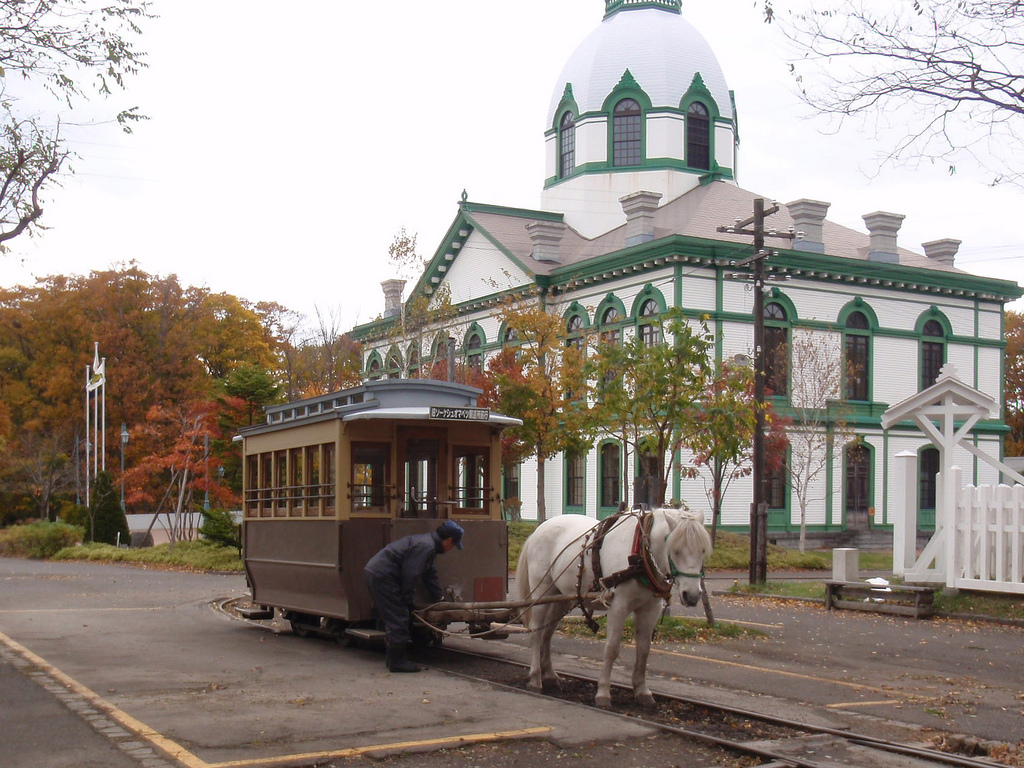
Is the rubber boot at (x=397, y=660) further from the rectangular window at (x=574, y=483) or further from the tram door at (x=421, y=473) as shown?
the rectangular window at (x=574, y=483)

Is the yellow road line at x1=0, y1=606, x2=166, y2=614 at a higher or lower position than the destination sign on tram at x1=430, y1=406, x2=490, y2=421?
lower

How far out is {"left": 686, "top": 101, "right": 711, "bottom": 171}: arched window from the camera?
1907 inches

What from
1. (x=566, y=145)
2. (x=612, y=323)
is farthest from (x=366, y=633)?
(x=566, y=145)

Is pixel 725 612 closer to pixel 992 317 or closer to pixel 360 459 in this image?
pixel 360 459

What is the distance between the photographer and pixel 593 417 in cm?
2172

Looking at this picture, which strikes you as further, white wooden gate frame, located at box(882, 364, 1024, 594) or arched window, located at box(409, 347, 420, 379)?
arched window, located at box(409, 347, 420, 379)

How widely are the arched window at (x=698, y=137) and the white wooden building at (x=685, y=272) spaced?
0.21 feet

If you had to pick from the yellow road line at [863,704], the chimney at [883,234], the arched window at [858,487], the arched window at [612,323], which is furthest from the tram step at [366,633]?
the chimney at [883,234]

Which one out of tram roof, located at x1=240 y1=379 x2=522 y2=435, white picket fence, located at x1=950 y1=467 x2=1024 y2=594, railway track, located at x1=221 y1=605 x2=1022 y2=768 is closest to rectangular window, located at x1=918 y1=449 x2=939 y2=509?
white picket fence, located at x1=950 y1=467 x2=1024 y2=594

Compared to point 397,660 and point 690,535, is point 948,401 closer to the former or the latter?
point 397,660

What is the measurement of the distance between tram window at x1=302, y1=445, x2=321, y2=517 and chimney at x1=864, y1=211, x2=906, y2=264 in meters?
33.1

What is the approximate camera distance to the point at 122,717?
31.0 ft

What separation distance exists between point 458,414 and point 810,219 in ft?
105

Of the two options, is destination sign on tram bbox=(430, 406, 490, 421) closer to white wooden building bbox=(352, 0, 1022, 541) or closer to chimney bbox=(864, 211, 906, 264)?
white wooden building bbox=(352, 0, 1022, 541)
